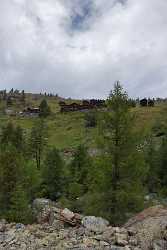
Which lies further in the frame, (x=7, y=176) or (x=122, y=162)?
(x=7, y=176)

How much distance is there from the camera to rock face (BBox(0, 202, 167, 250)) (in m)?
16.7

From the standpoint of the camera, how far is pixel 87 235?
17.9 meters

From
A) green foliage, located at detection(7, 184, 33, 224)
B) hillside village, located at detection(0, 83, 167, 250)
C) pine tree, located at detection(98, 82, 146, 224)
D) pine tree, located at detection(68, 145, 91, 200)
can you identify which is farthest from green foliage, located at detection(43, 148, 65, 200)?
pine tree, located at detection(98, 82, 146, 224)

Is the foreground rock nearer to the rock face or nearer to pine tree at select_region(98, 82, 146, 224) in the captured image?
the rock face

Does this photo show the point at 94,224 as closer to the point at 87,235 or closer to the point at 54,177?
the point at 87,235

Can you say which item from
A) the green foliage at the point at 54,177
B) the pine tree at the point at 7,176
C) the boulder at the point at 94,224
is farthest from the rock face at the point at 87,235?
the green foliage at the point at 54,177

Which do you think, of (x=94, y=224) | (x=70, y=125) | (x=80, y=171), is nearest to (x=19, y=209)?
(x=94, y=224)

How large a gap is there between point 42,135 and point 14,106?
118 metres

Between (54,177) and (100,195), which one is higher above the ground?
(100,195)

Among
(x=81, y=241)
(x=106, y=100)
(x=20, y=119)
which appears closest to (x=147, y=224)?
(x=81, y=241)

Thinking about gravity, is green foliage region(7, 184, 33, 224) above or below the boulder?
below

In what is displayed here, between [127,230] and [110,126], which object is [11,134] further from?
[127,230]

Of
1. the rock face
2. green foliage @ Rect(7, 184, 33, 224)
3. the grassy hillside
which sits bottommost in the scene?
green foliage @ Rect(7, 184, 33, 224)

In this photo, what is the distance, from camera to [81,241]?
17.4m
